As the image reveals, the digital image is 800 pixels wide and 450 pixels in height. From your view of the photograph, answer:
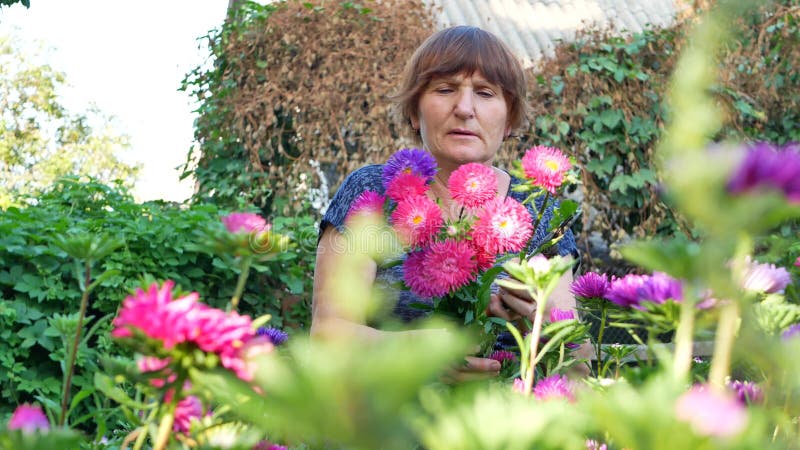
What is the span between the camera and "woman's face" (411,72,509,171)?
5.56 feet

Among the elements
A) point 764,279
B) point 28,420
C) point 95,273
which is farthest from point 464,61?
point 95,273

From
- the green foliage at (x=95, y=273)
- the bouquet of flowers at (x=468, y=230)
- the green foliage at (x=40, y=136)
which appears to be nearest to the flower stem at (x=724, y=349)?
the bouquet of flowers at (x=468, y=230)

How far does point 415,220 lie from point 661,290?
1.48ft

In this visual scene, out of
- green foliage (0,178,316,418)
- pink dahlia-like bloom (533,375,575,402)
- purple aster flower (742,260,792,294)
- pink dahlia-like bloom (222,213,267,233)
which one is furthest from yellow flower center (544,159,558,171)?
green foliage (0,178,316,418)

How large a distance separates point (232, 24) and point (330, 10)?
70cm

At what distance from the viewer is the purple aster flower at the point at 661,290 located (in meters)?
0.48

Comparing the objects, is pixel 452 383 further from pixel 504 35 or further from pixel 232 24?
pixel 504 35

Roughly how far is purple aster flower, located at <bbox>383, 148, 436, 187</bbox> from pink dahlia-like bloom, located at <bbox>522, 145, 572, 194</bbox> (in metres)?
0.13

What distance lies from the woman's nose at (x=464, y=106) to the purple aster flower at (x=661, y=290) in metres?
1.20

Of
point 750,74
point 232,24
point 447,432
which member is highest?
point 232,24

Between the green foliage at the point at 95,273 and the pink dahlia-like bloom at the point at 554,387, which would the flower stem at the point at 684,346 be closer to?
the pink dahlia-like bloom at the point at 554,387

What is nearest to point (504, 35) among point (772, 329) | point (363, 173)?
point (363, 173)

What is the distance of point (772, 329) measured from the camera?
1.77 feet

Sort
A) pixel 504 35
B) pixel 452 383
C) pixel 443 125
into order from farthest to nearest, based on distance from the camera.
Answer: pixel 504 35
pixel 443 125
pixel 452 383
